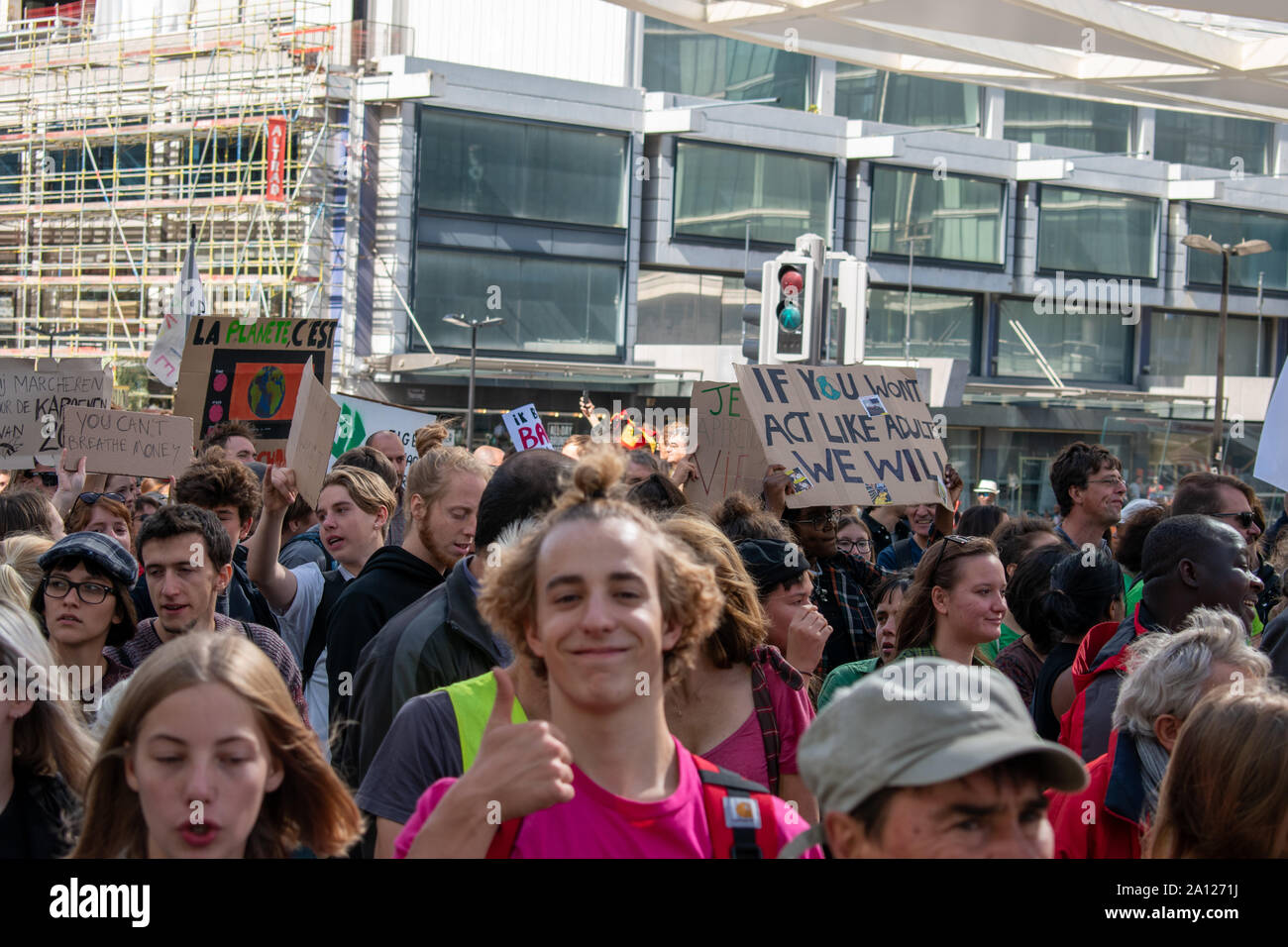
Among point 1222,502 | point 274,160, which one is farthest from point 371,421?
point 274,160

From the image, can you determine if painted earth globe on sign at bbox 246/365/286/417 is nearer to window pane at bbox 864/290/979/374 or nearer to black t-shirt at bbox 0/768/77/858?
black t-shirt at bbox 0/768/77/858

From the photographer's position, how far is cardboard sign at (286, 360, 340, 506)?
6.85 meters

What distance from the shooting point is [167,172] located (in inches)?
1462

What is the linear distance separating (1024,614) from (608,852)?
116 inches

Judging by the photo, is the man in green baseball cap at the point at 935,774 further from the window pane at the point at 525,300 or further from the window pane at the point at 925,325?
the window pane at the point at 925,325

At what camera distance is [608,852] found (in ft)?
8.51

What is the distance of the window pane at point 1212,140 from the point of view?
48.7 metres

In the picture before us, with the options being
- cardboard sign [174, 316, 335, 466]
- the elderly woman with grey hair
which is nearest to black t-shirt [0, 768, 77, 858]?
the elderly woman with grey hair

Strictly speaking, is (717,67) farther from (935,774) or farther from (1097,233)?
(935,774)

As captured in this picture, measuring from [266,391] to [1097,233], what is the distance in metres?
41.3

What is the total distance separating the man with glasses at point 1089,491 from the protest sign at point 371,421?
641cm

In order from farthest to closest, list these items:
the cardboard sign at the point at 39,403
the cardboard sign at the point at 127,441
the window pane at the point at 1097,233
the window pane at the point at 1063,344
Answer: the window pane at the point at 1097,233 → the window pane at the point at 1063,344 → the cardboard sign at the point at 39,403 → the cardboard sign at the point at 127,441

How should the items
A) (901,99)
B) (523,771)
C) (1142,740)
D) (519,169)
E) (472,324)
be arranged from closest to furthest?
(523,771) < (1142,740) < (472,324) < (519,169) < (901,99)

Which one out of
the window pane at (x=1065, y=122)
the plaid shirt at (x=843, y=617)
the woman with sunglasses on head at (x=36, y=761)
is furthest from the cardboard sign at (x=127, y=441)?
the window pane at (x=1065, y=122)
